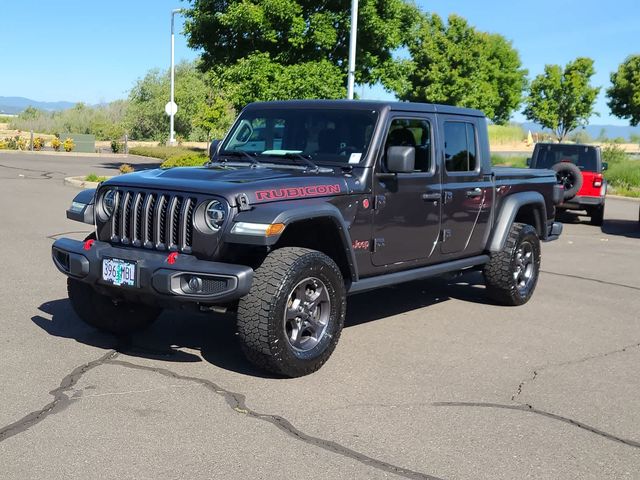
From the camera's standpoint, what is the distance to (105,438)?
166 inches

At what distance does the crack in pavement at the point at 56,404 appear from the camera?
169 inches

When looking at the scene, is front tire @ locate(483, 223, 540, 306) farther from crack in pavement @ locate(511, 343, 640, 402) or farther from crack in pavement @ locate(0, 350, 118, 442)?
crack in pavement @ locate(0, 350, 118, 442)

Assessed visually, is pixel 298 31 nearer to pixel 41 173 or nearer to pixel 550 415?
pixel 41 173

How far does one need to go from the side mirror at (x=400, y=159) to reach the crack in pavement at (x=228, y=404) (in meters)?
2.16

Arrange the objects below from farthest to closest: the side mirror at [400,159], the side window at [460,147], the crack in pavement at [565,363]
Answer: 1. the side window at [460,147]
2. the side mirror at [400,159]
3. the crack in pavement at [565,363]

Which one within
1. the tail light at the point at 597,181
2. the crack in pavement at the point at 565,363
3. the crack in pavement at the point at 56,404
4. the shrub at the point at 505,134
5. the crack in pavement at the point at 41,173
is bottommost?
the crack in pavement at the point at 565,363

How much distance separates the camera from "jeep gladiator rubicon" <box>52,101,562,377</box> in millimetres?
5113

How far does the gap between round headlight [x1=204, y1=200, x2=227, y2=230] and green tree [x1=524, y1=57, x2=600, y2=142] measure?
45816mm

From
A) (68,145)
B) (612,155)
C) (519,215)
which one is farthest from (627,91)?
(519,215)

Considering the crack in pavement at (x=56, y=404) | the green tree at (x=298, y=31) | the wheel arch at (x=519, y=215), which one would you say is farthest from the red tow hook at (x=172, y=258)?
the green tree at (x=298, y=31)

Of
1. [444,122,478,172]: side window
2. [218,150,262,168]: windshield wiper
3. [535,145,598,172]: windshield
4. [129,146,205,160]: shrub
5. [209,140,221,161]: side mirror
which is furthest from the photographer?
[129,146,205,160]: shrub

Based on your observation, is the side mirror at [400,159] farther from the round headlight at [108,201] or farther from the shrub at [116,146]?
the shrub at [116,146]

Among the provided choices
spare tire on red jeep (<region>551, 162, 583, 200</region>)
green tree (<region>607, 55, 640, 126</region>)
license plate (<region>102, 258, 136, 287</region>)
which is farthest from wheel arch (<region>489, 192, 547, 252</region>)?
green tree (<region>607, 55, 640, 126</region>)

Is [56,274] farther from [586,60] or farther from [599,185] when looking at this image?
[586,60]
